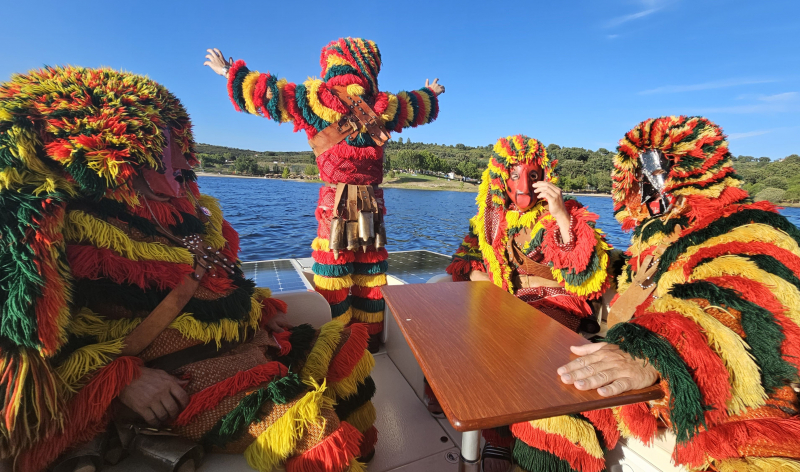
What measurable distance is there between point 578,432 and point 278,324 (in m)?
1.34

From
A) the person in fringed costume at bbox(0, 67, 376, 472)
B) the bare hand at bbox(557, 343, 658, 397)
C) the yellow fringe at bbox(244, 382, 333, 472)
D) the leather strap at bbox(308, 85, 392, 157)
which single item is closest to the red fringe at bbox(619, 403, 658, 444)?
the bare hand at bbox(557, 343, 658, 397)

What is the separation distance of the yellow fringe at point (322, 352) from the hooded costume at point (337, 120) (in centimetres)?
94

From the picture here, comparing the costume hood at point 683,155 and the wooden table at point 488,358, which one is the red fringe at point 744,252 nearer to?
the costume hood at point 683,155

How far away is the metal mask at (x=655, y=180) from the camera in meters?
1.40

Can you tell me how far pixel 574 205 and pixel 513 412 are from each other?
176cm

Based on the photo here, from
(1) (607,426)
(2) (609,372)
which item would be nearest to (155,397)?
(2) (609,372)

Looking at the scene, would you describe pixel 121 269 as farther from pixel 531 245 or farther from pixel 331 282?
pixel 531 245

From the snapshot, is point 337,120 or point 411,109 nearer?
point 337,120

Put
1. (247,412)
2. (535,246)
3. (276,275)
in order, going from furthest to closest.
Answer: (276,275)
(535,246)
(247,412)

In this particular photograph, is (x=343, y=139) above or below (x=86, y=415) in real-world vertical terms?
above

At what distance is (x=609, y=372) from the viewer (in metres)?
0.84

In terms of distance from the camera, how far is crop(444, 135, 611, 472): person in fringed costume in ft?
6.11

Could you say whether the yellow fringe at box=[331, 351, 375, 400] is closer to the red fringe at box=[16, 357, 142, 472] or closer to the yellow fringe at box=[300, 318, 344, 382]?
the yellow fringe at box=[300, 318, 344, 382]

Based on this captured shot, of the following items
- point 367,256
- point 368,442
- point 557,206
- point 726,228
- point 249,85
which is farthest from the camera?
point 367,256
